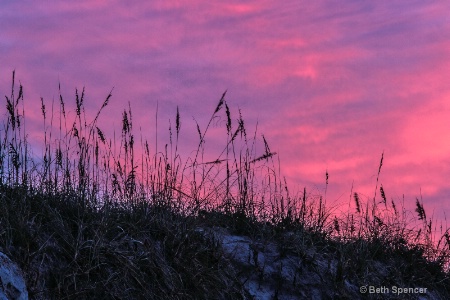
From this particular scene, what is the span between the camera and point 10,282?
385 centimetres

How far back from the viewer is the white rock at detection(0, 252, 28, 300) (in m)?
3.77

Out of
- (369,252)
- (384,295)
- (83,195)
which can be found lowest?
(384,295)

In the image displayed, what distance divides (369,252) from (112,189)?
10.1 feet

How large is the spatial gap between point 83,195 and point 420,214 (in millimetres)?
4391

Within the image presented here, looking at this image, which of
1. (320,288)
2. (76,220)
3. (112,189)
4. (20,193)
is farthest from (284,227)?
(20,193)

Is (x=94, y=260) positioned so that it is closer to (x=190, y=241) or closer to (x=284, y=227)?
(x=190, y=241)

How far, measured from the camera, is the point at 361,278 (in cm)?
651

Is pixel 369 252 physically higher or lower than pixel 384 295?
higher

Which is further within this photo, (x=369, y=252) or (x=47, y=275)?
(x=369, y=252)

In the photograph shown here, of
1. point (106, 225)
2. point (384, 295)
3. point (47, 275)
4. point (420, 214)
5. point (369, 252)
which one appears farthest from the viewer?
point (420, 214)

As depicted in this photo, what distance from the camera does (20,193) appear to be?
5.77 metres

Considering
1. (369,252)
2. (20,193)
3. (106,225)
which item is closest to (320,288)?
(369,252)

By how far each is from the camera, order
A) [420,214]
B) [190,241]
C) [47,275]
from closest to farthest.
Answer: [47,275]
[190,241]
[420,214]

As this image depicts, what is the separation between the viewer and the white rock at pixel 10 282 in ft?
12.4
